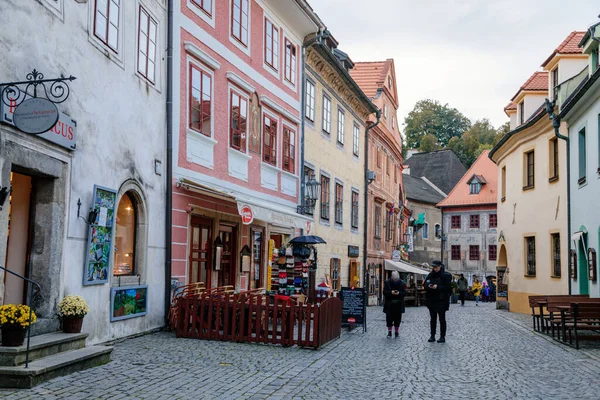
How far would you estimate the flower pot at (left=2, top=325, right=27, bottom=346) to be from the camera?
817 centimetres

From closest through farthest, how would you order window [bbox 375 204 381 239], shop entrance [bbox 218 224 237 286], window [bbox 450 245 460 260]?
1. shop entrance [bbox 218 224 237 286]
2. window [bbox 375 204 381 239]
3. window [bbox 450 245 460 260]

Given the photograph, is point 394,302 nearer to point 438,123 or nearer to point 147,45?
point 147,45

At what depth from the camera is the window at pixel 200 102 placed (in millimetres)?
15789

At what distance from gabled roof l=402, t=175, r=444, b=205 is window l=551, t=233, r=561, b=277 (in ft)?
119

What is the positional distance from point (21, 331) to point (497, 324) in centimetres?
1732

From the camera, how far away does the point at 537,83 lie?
3075cm

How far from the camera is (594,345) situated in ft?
49.2

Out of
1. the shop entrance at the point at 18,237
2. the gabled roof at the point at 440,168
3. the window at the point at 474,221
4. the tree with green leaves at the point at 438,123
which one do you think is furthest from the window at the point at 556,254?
the tree with green leaves at the point at 438,123

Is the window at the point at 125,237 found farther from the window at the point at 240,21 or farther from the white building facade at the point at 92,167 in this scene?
the window at the point at 240,21

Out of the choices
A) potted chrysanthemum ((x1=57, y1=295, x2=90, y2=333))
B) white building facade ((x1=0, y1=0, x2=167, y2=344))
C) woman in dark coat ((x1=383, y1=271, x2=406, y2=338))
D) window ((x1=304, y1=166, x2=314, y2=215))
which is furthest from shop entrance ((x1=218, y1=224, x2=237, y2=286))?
potted chrysanthemum ((x1=57, y1=295, x2=90, y2=333))

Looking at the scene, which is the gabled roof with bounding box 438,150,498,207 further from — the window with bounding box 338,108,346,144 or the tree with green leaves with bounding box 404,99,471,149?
the window with bounding box 338,108,346,144

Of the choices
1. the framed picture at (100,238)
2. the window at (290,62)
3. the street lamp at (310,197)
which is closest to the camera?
the framed picture at (100,238)

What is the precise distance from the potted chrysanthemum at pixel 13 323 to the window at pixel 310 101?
1690 centimetres

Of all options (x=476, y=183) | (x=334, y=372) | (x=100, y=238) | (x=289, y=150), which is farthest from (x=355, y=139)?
(x=476, y=183)
